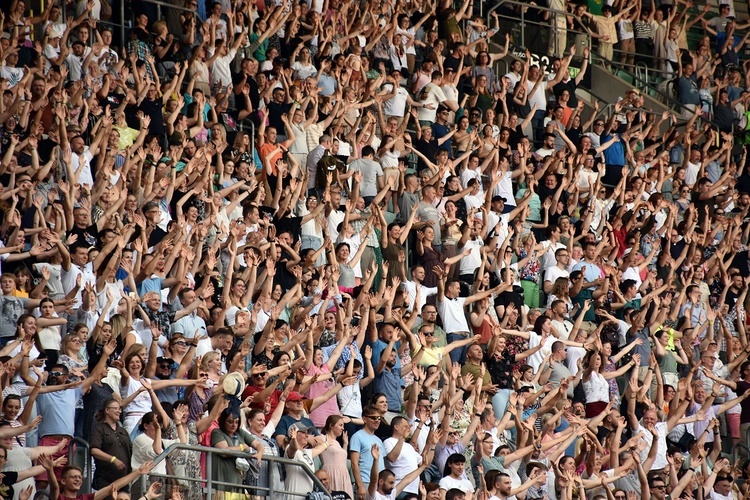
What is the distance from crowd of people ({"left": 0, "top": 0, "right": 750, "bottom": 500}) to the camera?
13266 millimetres

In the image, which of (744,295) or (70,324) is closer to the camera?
(70,324)

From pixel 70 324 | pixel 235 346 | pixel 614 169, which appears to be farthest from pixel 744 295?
pixel 70 324

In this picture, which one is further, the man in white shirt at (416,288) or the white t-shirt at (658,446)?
the man in white shirt at (416,288)

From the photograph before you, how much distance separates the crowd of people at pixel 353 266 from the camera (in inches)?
522

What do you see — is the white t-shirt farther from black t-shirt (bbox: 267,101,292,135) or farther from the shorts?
the shorts

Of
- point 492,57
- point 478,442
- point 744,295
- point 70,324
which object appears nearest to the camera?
point 70,324

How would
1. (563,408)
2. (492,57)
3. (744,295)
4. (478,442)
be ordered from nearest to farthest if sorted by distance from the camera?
(478,442) < (563,408) < (744,295) < (492,57)

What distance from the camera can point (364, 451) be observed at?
14102mm

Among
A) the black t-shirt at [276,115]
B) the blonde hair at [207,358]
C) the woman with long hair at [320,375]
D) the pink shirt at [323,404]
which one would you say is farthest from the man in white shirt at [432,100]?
the blonde hair at [207,358]

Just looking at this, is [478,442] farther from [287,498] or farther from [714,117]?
[714,117]

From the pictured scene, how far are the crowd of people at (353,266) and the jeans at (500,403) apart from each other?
2cm

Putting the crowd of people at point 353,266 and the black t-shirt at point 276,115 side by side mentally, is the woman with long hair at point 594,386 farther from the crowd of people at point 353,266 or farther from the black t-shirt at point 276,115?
the black t-shirt at point 276,115

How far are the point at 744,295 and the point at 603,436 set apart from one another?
12.9 feet

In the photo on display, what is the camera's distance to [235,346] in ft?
48.1
